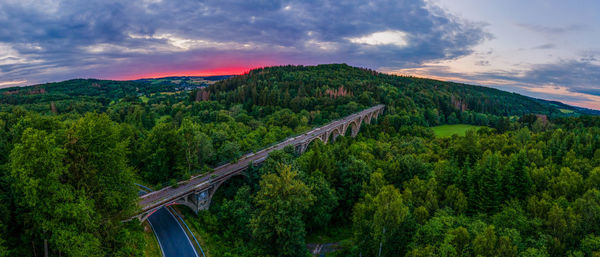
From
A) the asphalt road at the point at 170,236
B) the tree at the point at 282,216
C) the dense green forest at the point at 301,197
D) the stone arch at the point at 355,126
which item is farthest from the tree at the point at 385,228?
the stone arch at the point at 355,126

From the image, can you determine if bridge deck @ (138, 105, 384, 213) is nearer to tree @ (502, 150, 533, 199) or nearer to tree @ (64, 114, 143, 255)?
tree @ (64, 114, 143, 255)

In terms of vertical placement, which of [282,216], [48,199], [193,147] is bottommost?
[282,216]

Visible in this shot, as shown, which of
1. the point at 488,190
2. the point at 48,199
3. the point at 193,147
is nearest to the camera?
the point at 48,199

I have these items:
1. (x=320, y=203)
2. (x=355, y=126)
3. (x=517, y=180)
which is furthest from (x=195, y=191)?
(x=355, y=126)

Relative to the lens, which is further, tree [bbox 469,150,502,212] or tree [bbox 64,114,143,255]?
tree [bbox 469,150,502,212]

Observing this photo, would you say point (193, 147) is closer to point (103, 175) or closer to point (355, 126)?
point (103, 175)

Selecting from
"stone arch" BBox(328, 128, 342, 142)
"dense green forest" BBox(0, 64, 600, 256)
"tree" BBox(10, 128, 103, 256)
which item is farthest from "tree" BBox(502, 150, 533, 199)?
"stone arch" BBox(328, 128, 342, 142)

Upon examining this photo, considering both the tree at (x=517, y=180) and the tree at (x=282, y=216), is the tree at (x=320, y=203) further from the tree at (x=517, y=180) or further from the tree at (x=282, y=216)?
the tree at (x=517, y=180)
